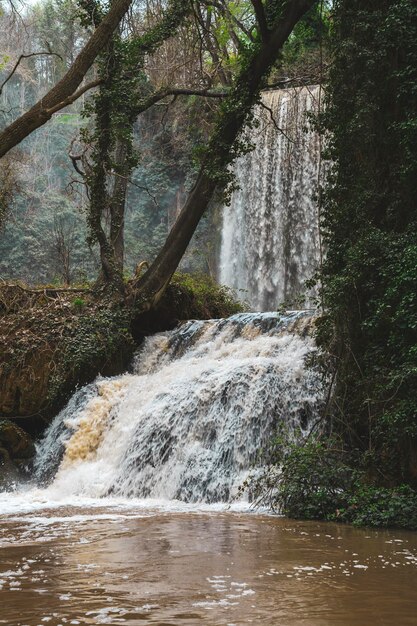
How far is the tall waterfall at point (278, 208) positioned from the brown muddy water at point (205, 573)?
15.2 meters

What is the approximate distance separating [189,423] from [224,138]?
6.20 meters

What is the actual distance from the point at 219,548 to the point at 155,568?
0.90 m

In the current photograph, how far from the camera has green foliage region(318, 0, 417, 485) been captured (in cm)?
777

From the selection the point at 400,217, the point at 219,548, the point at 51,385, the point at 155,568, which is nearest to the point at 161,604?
the point at 155,568

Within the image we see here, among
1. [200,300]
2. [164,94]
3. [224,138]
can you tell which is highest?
[164,94]

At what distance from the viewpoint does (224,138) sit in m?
14.0

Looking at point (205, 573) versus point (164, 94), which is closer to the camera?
point (205, 573)

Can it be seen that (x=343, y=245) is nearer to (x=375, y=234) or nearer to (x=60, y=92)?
(x=375, y=234)

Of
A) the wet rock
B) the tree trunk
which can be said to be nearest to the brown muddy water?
the tree trunk

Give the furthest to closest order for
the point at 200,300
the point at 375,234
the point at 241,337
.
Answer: the point at 200,300, the point at 241,337, the point at 375,234

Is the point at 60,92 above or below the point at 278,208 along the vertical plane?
below

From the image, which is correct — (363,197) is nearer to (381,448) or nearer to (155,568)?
(381,448)

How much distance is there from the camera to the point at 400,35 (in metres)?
8.91

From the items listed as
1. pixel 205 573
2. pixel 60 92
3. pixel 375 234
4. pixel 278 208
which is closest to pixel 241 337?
pixel 375 234
